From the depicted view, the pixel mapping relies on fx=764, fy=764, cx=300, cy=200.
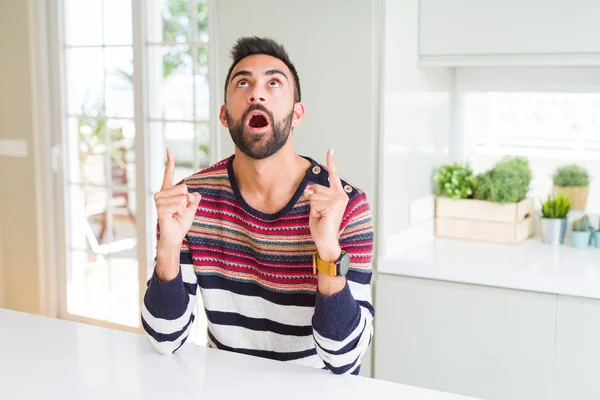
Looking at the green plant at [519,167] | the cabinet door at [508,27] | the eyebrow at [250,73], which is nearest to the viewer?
the eyebrow at [250,73]

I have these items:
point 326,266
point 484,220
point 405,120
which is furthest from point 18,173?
point 326,266

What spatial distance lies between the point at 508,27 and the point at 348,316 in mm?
1472

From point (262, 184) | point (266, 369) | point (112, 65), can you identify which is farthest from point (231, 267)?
point (112, 65)

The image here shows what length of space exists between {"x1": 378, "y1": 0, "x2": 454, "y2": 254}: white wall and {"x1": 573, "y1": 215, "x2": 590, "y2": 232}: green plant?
553 mm

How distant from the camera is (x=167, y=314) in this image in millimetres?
1608

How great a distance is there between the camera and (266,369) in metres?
1.46

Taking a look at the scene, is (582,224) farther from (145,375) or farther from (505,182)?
(145,375)

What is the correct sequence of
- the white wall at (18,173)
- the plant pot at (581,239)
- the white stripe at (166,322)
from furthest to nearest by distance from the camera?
the white wall at (18,173) < the plant pot at (581,239) < the white stripe at (166,322)

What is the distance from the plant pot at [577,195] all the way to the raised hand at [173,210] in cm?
184

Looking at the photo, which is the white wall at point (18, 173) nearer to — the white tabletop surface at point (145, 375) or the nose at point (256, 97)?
the white tabletop surface at point (145, 375)

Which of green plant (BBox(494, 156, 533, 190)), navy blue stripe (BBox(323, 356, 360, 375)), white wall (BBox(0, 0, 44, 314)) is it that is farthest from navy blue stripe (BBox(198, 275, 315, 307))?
white wall (BBox(0, 0, 44, 314))

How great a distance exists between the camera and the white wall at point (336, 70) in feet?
8.26

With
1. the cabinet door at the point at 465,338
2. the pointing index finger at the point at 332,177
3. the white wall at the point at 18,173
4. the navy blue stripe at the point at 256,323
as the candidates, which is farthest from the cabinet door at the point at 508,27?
the white wall at the point at 18,173

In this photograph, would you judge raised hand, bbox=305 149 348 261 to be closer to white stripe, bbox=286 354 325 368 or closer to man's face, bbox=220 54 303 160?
man's face, bbox=220 54 303 160
